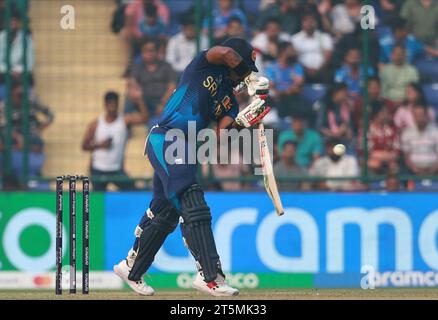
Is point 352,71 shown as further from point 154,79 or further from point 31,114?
point 31,114

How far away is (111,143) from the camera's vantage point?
1366 centimetres

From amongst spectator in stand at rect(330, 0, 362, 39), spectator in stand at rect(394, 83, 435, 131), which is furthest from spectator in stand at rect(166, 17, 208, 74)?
spectator in stand at rect(394, 83, 435, 131)

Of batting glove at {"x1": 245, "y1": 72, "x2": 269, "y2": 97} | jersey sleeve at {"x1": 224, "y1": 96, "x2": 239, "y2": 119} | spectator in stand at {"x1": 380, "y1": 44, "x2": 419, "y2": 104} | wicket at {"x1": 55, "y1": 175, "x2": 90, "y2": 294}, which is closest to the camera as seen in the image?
batting glove at {"x1": 245, "y1": 72, "x2": 269, "y2": 97}

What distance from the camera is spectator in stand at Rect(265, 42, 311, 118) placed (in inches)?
540

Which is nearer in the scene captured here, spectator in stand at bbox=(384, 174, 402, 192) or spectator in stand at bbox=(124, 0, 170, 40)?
spectator in stand at bbox=(384, 174, 402, 192)

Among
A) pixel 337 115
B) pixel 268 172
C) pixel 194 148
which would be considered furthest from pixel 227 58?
pixel 337 115

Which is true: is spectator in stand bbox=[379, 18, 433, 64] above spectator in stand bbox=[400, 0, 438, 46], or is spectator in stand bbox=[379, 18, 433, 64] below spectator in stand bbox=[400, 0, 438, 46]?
below

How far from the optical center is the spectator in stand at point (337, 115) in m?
13.7

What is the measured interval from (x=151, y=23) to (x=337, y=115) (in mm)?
2372

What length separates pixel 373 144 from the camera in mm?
13758

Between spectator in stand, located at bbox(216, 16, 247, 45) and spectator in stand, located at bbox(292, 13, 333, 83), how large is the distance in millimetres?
605

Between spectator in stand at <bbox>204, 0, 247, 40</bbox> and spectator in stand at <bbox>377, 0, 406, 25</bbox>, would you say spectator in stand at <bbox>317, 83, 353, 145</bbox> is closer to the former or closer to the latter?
spectator in stand at <bbox>377, 0, 406, 25</bbox>

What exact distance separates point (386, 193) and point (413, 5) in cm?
223
